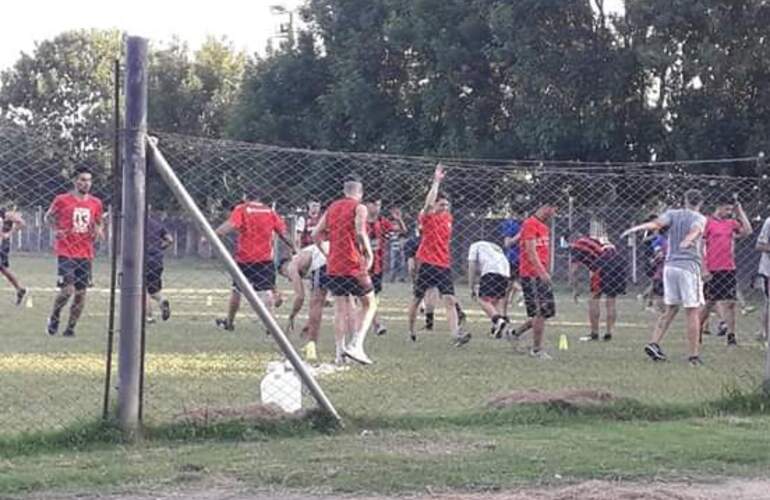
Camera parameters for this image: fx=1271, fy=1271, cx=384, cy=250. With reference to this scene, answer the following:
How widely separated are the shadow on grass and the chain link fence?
0.58 feet

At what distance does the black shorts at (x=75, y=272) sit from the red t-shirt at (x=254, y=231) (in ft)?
6.37

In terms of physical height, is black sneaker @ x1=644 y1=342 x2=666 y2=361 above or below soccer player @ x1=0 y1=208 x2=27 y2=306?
below

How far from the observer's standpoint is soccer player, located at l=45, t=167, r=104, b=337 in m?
14.5

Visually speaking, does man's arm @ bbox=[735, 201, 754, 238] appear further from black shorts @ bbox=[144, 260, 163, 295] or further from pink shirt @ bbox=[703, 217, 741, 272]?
black shorts @ bbox=[144, 260, 163, 295]

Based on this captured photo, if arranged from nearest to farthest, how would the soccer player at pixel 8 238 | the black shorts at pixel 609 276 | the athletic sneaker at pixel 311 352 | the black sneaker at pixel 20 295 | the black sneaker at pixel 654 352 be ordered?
the soccer player at pixel 8 238 < the athletic sneaker at pixel 311 352 < the black sneaker at pixel 654 352 < the black shorts at pixel 609 276 < the black sneaker at pixel 20 295

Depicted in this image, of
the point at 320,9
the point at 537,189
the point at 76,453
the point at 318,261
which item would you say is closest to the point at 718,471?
the point at 76,453

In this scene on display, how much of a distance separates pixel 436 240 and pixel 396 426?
7335 millimetres

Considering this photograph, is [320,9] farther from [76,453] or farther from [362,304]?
[76,453]

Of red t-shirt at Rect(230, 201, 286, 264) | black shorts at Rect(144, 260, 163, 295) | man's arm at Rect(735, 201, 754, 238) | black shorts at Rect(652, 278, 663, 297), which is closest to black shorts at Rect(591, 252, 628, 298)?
black shorts at Rect(652, 278, 663, 297)

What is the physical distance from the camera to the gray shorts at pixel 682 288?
13.8 meters

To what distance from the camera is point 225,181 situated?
13.5 m

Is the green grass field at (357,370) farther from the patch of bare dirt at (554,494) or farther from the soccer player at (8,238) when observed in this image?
the patch of bare dirt at (554,494)

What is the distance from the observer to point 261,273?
52.3 feet


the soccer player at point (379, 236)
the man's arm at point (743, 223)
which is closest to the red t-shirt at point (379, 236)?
the soccer player at point (379, 236)
